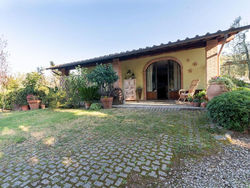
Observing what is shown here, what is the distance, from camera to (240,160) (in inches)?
61.1

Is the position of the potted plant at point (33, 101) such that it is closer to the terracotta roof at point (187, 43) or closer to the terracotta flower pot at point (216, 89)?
the terracotta roof at point (187, 43)

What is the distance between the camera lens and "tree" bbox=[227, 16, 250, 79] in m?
9.70

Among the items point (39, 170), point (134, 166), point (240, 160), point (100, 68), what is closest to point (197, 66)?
point (100, 68)

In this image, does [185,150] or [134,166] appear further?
[185,150]

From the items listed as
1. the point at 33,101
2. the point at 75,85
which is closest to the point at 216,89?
the point at 75,85

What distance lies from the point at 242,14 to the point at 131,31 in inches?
362

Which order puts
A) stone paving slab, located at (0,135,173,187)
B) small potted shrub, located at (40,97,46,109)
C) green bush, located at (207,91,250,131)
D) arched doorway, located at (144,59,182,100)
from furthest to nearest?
arched doorway, located at (144,59,182,100)
small potted shrub, located at (40,97,46,109)
green bush, located at (207,91,250,131)
stone paving slab, located at (0,135,173,187)

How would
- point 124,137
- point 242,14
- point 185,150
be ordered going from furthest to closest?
point 242,14 < point 124,137 < point 185,150

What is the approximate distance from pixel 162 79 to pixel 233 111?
19.6 ft

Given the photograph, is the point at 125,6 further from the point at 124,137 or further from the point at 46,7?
the point at 124,137

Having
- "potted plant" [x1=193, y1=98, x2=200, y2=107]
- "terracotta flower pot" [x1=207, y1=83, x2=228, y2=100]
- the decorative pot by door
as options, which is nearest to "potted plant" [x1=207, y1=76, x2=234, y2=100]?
"terracotta flower pot" [x1=207, y1=83, x2=228, y2=100]

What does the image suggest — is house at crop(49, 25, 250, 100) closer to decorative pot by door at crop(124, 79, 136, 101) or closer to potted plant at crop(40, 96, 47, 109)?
decorative pot by door at crop(124, 79, 136, 101)

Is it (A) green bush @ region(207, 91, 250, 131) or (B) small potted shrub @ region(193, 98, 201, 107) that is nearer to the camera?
(A) green bush @ region(207, 91, 250, 131)

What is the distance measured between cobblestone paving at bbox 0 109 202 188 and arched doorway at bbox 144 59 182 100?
18.8 ft
